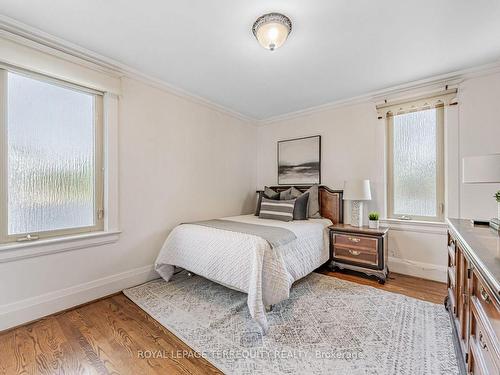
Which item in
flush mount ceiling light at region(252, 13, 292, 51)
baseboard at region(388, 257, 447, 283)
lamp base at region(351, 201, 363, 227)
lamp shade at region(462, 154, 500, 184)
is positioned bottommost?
baseboard at region(388, 257, 447, 283)

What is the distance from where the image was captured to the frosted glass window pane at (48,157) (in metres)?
1.97

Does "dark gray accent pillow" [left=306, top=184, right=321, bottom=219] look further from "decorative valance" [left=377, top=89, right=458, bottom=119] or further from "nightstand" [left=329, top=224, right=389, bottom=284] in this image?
"decorative valance" [left=377, top=89, right=458, bottom=119]

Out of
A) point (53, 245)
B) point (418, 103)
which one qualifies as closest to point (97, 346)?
point (53, 245)

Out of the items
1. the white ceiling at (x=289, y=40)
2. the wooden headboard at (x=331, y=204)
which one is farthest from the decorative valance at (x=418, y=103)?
the wooden headboard at (x=331, y=204)

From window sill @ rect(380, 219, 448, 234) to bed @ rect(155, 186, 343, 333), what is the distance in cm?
85

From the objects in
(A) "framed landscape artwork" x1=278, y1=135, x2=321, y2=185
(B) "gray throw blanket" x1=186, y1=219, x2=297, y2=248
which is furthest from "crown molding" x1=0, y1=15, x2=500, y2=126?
(B) "gray throw blanket" x1=186, y1=219, x2=297, y2=248

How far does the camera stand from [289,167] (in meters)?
4.09

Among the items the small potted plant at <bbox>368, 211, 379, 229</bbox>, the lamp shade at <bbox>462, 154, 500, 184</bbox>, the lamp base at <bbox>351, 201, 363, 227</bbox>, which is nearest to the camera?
the lamp shade at <bbox>462, 154, 500, 184</bbox>

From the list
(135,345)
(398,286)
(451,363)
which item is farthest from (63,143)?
(398,286)

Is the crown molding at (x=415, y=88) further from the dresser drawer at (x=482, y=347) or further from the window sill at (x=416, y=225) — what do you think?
the dresser drawer at (x=482, y=347)

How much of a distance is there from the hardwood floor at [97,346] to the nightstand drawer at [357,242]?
214cm

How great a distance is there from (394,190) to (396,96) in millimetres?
1234

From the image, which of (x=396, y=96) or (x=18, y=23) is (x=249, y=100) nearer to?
(x=396, y=96)

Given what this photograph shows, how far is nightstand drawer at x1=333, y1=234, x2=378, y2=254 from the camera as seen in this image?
2.82m
